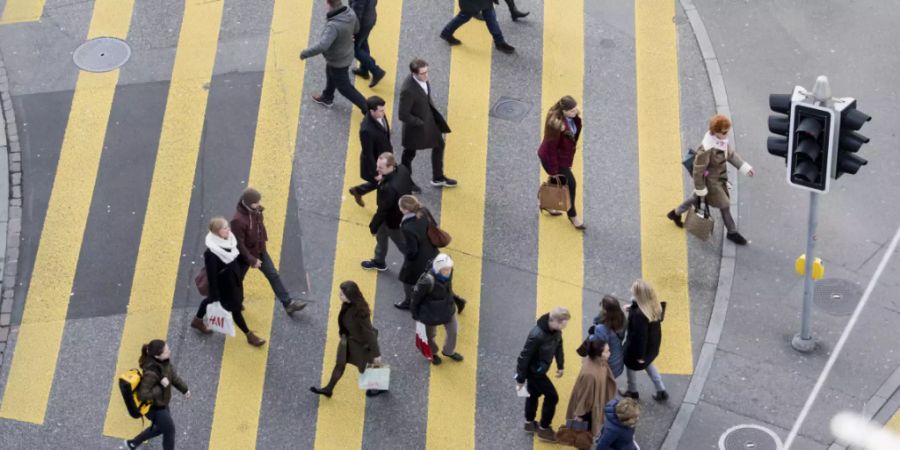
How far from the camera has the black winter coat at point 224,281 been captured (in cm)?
1383

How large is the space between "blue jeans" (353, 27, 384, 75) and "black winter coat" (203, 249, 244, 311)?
410 cm

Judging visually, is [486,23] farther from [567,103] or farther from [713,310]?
[713,310]

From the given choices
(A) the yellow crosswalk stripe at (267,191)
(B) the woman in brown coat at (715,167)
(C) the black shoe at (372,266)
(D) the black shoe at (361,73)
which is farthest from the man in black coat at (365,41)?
(B) the woman in brown coat at (715,167)

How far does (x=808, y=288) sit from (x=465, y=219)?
406 cm

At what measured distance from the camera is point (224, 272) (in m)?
13.9

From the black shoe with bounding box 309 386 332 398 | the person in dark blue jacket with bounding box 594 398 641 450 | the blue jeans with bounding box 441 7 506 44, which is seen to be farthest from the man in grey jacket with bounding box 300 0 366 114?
the person in dark blue jacket with bounding box 594 398 641 450

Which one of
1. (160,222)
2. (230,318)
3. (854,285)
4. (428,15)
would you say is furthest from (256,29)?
(854,285)

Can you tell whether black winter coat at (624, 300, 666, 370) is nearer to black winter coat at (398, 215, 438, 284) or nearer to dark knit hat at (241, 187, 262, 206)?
black winter coat at (398, 215, 438, 284)

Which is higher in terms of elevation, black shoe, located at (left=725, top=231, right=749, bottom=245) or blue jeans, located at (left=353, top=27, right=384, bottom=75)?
black shoe, located at (left=725, top=231, right=749, bottom=245)

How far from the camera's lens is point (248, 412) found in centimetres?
1410

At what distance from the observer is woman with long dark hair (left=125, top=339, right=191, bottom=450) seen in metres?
12.7

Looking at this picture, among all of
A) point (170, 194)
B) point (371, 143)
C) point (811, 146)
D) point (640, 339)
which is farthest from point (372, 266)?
point (811, 146)

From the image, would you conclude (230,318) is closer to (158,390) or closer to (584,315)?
(158,390)

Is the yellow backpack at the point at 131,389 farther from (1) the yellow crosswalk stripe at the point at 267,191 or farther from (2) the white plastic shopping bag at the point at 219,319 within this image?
(2) the white plastic shopping bag at the point at 219,319
